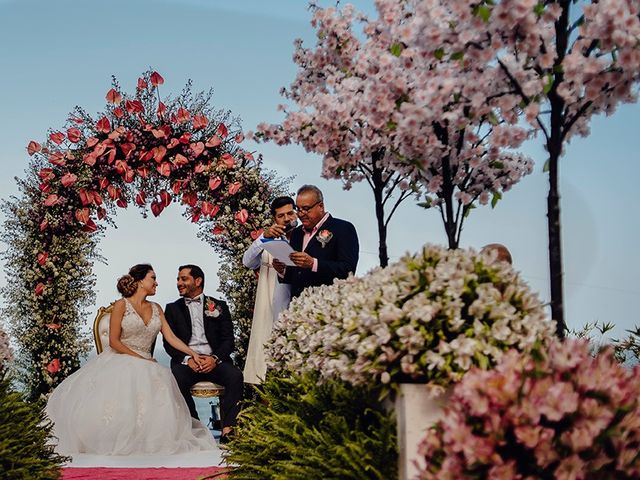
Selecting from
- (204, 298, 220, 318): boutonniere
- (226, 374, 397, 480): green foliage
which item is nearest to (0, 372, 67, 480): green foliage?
(226, 374, 397, 480): green foliage

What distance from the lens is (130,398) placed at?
895 centimetres

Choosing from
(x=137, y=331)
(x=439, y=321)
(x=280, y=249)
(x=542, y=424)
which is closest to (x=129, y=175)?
(x=137, y=331)

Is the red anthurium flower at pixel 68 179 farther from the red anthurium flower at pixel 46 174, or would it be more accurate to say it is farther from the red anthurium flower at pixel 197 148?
the red anthurium flower at pixel 197 148

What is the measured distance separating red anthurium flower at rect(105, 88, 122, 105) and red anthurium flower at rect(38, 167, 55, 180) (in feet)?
3.72

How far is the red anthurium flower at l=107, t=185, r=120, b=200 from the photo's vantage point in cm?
1107

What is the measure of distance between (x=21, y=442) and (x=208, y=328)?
3836 millimetres

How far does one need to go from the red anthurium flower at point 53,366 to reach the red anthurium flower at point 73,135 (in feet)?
8.86

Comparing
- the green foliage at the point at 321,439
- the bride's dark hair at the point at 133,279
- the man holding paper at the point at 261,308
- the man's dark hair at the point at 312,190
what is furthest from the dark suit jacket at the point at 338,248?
the bride's dark hair at the point at 133,279

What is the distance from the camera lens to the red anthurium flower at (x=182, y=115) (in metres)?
11.1

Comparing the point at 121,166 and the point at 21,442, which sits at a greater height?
the point at 121,166

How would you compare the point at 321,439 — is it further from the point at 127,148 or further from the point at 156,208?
the point at 127,148

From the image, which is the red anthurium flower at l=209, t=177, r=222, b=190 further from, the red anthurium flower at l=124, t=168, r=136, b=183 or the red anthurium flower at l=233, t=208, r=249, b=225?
the red anthurium flower at l=124, t=168, r=136, b=183

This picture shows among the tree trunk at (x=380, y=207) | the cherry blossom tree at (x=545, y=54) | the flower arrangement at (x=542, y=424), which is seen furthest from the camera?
the tree trunk at (x=380, y=207)

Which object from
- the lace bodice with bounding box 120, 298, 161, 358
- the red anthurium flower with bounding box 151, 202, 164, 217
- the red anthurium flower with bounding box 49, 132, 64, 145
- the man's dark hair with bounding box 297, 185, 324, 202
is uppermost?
the red anthurium flower with bounding box 49, 132, 64, 145
